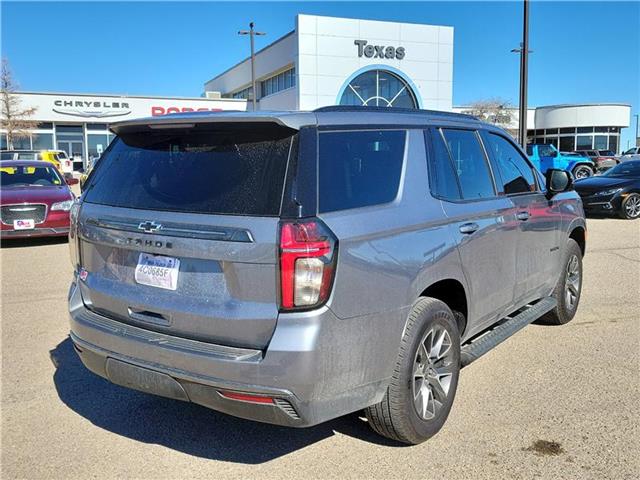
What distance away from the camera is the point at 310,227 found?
8.57ft

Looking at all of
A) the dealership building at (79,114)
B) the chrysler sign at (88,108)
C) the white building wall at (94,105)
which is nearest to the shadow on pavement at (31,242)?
the white building wall at (94,105)

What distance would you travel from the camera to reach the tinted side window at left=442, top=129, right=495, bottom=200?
12.7ft

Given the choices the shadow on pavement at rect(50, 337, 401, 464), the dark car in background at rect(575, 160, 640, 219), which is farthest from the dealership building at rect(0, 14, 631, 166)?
the shadow on pavement at rect(50, 337, 401, 464)

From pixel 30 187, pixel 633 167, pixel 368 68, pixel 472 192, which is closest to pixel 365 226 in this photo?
pixel 472 192

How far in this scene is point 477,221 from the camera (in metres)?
3.81

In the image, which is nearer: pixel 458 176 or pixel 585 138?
pixel 458 176

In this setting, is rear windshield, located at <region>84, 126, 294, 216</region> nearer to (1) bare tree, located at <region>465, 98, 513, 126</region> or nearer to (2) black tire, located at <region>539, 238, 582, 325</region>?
(2) black tire, located at <region>539, 238, 582, 325</region>

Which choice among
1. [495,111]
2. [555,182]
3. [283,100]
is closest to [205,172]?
[555,182]

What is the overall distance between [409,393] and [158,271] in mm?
1462

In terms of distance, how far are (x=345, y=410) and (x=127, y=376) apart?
114cm

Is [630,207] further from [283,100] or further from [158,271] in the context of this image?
[283,100]

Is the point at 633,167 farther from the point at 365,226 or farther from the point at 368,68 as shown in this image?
the point at 368,68

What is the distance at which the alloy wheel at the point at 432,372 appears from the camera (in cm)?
326

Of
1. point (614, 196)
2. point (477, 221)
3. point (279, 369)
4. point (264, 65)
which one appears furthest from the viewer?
point (264, 65)
